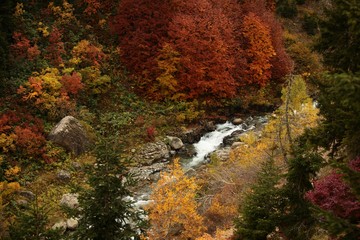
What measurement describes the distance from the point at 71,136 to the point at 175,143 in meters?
7.27

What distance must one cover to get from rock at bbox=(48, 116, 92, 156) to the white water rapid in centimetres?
715

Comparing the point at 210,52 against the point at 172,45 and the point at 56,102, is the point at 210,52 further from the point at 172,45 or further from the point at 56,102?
the point at 56,102

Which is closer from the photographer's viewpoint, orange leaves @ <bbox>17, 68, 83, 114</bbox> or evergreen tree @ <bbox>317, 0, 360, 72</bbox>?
evergreen tree @ <bbox>317, 0, 360, 72</bbox>

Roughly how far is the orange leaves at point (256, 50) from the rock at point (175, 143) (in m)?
9.77

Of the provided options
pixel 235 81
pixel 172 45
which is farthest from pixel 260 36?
pixel 172 45

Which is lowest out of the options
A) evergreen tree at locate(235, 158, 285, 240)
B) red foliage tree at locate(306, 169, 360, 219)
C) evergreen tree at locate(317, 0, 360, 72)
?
evergreen tree at locate(235, 158, 285, 240)

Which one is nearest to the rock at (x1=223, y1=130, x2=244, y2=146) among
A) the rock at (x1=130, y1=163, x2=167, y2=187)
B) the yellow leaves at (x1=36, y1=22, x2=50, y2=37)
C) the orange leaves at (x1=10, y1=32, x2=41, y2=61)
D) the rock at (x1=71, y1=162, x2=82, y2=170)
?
the rock at (x1=130, y1=163, x2=167, y2=187)

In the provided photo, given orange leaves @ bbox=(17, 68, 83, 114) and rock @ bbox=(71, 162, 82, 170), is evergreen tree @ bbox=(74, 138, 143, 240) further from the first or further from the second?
orange leaves @ bbox=(17, 68, 83, 114)

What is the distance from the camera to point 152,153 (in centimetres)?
2316

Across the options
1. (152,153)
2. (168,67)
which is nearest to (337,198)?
(152,153)

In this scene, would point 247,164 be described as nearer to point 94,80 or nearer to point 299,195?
point 299,195

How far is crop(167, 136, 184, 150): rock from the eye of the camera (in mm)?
24205

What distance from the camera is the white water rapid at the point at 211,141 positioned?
2377 cm

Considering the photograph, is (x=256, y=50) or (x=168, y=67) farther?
(x=256, y=50)
